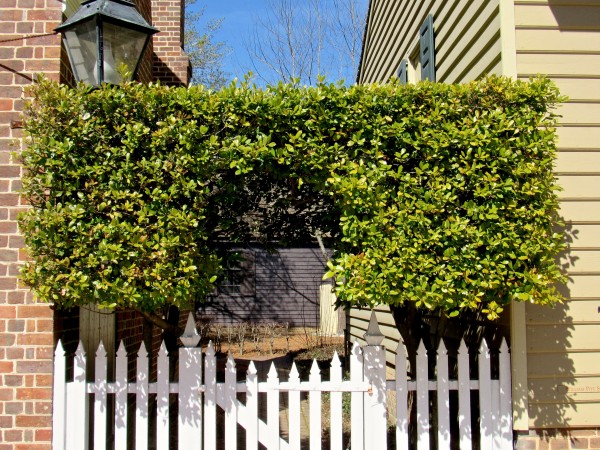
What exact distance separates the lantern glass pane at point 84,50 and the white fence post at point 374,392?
8.25 ft

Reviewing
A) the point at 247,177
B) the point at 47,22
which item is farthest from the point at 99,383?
the point at 47,22

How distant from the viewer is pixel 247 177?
14.4 feet

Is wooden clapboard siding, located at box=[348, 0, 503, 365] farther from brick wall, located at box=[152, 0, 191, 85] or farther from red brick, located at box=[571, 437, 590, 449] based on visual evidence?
brick wall, located at box=[152, 0, 191, 85]

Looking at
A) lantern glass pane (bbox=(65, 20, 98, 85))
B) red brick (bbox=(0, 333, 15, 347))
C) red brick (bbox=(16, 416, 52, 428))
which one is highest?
lantern glass pane (bbox=(65, 20, 98, 85))

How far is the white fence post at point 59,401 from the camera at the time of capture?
4.09m

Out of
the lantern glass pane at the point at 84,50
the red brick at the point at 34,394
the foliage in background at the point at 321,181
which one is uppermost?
the lantern glass pane at the point at 84,50

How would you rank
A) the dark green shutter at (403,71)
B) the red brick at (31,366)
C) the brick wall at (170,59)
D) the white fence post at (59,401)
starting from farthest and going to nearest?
the brick wall at (170,59), the dark green shutter at (403,71), the red brick at (31,366), the white fence post at (59,401)

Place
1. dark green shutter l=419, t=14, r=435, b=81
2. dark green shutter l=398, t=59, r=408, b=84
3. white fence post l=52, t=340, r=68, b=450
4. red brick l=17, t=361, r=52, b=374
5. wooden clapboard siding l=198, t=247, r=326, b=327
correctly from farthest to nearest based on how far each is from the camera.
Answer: wooden clapboard siding l=198, t=247, r=326, b=327, dark green shutter l=398, t=59, r=408, b=84, dark green shutter l=419, t=14, r=435, b=81, red brick l=17, t=361, r=52, b=374, white fence post l=52, t=340, r=68, b=450

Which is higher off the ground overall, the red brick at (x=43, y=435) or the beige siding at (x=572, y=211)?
the beige siding at (x=572, y=211)

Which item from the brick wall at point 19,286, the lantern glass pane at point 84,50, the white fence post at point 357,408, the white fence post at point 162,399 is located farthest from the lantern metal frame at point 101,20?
the white fence post at point 357,408

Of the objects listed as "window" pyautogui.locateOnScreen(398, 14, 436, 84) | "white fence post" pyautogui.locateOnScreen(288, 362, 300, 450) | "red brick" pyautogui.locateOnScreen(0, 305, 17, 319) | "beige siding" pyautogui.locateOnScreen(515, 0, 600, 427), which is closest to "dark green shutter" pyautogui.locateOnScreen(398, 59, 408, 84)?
"window" pyautogui.locateOnScreen(398, 14, 436, 84)

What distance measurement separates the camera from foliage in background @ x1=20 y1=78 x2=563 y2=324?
12.3 ft

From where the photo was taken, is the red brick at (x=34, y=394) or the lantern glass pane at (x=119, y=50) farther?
the red brick at (x=34, y=394)

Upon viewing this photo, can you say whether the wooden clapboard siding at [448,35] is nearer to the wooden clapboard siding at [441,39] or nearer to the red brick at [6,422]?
the wooden clapboard siding at [441,39]
